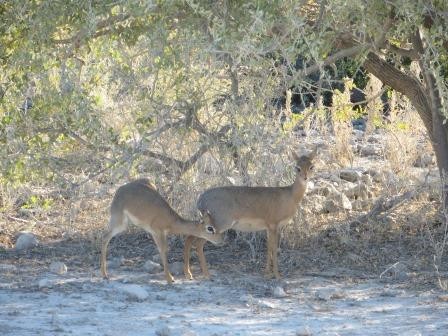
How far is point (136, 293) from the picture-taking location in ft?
28.1

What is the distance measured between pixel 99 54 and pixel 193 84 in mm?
907

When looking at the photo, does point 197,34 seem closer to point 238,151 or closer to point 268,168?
point 238,151

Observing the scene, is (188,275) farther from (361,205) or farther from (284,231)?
(361,205)

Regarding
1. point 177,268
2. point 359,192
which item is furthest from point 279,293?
point 359,192

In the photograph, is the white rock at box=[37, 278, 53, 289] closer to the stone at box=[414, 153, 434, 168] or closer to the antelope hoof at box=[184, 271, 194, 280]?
the antelope hoof at box=[184, 271, 194, 280]

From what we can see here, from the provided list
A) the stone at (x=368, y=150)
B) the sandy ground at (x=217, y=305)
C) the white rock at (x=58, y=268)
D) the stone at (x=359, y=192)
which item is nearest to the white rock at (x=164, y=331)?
the sandy ground at (x=217, y=305)

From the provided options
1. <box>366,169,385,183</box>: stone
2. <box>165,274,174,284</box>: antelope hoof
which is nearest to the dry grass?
<box>165,274,174,284</box>: antelope hoof

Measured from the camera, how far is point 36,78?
9.23 meters

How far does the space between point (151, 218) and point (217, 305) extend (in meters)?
1.43

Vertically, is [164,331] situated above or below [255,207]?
below

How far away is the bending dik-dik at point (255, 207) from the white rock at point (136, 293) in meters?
0.90

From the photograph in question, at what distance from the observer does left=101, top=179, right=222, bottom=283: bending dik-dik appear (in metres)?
9.50

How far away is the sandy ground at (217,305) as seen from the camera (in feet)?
25.0

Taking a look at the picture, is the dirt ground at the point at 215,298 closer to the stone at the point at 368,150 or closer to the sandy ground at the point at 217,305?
the sandy ground at the point at 217,305
